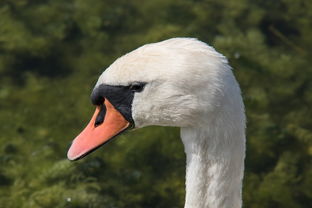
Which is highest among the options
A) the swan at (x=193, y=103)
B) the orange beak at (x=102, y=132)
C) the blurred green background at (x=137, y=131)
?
the swan at (x=193, y=103)

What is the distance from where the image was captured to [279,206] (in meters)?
6.22

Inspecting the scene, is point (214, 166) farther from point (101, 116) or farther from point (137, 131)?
point (137, 131)

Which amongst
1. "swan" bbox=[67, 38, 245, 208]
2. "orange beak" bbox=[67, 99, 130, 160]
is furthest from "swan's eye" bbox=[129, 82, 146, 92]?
"orange beak" bbox=[67, 99, 130, 160]

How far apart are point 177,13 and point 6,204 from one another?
3209 millimetres

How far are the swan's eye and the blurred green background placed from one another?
257cm

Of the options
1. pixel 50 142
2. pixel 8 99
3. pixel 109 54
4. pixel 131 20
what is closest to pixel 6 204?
pixel 50 142

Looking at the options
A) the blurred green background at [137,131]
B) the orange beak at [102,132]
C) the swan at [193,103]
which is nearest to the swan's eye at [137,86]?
the swan at [193,103]

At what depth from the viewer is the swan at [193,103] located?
3.42m

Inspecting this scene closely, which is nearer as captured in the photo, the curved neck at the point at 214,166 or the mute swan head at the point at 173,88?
the mute swan head at the point at 173,88

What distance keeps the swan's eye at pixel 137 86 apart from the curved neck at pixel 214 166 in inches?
12.5

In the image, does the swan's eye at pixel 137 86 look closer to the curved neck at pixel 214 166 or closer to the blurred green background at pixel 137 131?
the curved neck at pixel 214 166

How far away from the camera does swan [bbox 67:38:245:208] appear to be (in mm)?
3422

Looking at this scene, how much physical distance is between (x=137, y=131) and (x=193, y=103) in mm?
3301

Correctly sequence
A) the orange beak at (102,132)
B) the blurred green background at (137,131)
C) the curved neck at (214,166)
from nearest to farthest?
the curved neck at (214,166) → the orange beak at (102,132) → the blurred green background at (137,131)
